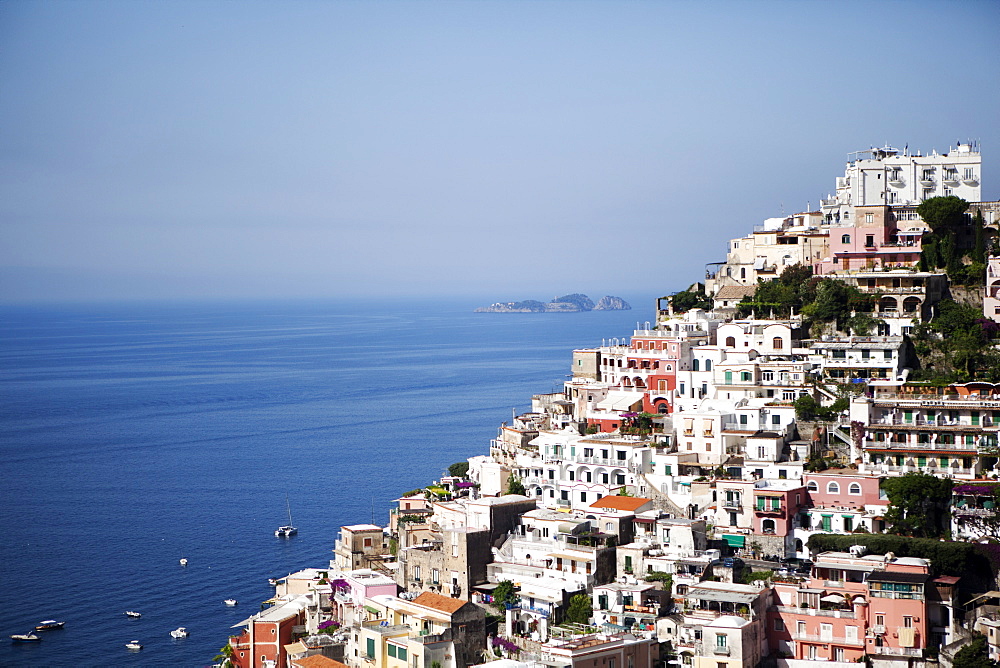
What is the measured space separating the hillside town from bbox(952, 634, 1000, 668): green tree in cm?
5

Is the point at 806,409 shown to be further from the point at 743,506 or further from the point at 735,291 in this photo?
the point at 735,291

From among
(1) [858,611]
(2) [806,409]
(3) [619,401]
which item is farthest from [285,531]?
(1) [858,611]

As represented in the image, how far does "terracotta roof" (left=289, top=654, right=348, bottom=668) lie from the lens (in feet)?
99.2

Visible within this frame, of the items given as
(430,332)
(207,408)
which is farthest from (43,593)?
(430,332)

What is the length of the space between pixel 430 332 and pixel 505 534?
508 ft

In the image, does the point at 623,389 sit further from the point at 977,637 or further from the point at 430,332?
the point at 430,332

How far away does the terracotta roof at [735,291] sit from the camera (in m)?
46.5

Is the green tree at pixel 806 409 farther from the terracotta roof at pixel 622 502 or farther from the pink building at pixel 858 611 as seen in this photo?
the pink building at pixel 858 611

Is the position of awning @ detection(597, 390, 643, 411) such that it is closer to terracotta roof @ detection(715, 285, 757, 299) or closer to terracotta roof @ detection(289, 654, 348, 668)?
terracotta roof @ detection(715, 285, 757, 299)

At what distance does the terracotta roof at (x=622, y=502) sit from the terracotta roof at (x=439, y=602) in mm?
5530

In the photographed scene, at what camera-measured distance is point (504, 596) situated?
32.3m

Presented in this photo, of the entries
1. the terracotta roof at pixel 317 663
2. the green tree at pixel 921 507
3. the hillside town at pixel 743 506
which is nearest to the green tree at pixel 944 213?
the hillside town at pixel 743 506

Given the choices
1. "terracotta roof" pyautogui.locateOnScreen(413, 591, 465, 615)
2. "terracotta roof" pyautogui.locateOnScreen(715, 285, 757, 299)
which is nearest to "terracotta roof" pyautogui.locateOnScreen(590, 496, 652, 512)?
"terracotta roof" pyautogui.locateOnScreen(413, 591, 465, 615)

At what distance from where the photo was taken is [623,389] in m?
41.6
